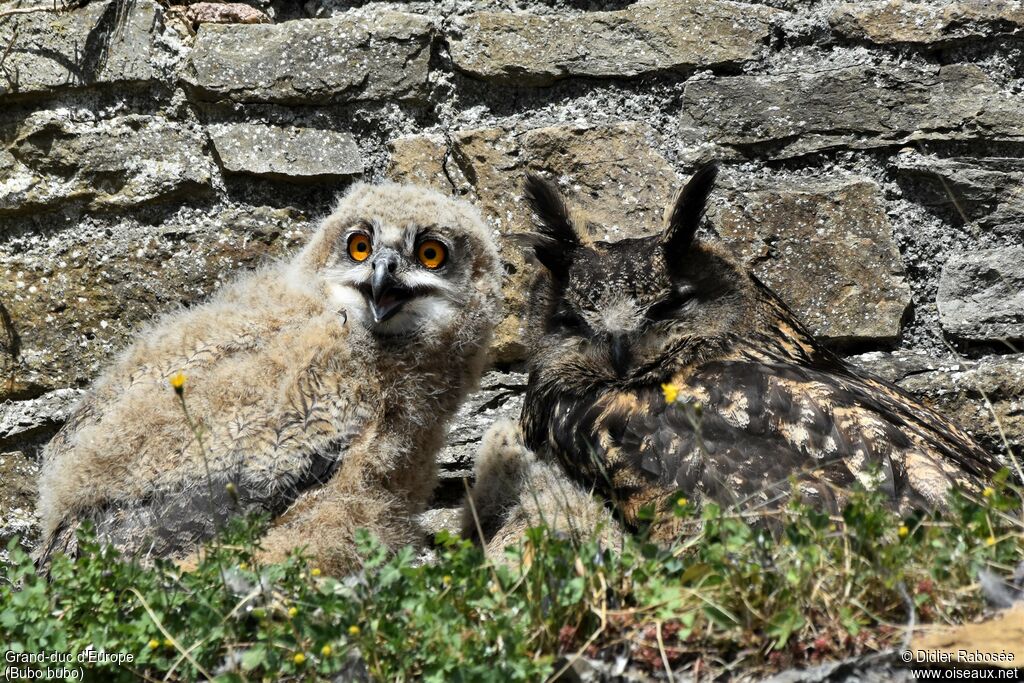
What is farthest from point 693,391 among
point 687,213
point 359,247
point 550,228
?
point 359,247

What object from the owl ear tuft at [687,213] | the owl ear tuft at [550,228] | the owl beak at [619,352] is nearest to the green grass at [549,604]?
the owl beak at [619,352]

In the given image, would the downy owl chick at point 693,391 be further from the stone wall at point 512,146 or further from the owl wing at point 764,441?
the stone wall at point 512,146

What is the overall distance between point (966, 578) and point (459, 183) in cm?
181

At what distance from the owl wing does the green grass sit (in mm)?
383

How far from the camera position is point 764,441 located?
2328 millimetres

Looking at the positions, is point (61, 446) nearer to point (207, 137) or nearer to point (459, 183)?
point (207, 137)

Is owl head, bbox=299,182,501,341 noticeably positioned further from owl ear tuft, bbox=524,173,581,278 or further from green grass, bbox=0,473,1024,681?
green grass, bbox=0,473,1024,681

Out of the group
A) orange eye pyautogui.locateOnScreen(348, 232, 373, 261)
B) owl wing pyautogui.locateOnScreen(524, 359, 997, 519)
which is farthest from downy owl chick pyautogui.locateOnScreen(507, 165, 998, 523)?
orange eye pyautogui.locateOnScreen(348, 232, 373, 261)

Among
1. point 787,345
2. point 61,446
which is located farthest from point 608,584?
point 61,446

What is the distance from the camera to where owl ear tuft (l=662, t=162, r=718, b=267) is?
2652 mm

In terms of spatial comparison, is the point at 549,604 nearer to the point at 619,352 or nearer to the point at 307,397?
the point at 307,397

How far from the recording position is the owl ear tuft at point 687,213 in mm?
2652

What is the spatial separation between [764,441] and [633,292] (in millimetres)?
546

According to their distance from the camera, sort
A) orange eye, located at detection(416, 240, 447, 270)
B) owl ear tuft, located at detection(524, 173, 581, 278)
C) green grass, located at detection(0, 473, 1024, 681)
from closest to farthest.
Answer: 1. green grass, located at detection(0, 473, 1024, 681)
2. orange eye, located at detection(416, 240, 447, 270)
3. owl ear tuft, located at detection(524, 173, 581, 278)
